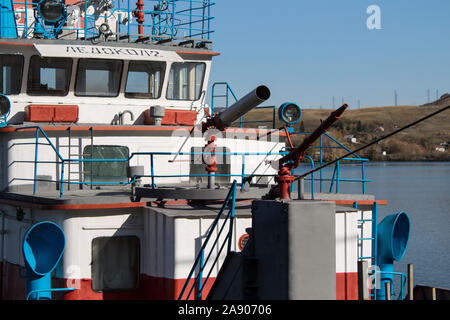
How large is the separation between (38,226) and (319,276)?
6421 mm

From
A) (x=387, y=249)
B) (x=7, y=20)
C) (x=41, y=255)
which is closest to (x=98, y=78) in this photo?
(x=7, y=20)

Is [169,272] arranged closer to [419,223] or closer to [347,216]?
[347,216]

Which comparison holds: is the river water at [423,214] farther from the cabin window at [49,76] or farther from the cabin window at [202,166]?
the cabin window at [49,76]

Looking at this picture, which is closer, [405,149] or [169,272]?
[169,272]

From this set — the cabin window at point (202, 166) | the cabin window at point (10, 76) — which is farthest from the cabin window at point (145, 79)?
the cabin window at point (10, 76)

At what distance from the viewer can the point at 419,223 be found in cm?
4769

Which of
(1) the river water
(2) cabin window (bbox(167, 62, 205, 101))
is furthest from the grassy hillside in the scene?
(2) cabin window (bbox(167, 62, 205, 101))

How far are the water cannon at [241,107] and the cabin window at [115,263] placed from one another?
9.78 ft

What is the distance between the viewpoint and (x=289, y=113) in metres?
17.0

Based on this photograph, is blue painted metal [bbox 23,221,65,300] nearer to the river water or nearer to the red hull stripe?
the red hull stripe

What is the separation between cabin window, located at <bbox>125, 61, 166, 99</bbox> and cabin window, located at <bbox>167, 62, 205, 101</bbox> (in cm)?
34

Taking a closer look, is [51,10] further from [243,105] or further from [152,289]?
[152,289]

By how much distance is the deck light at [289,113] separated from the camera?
16.9m
